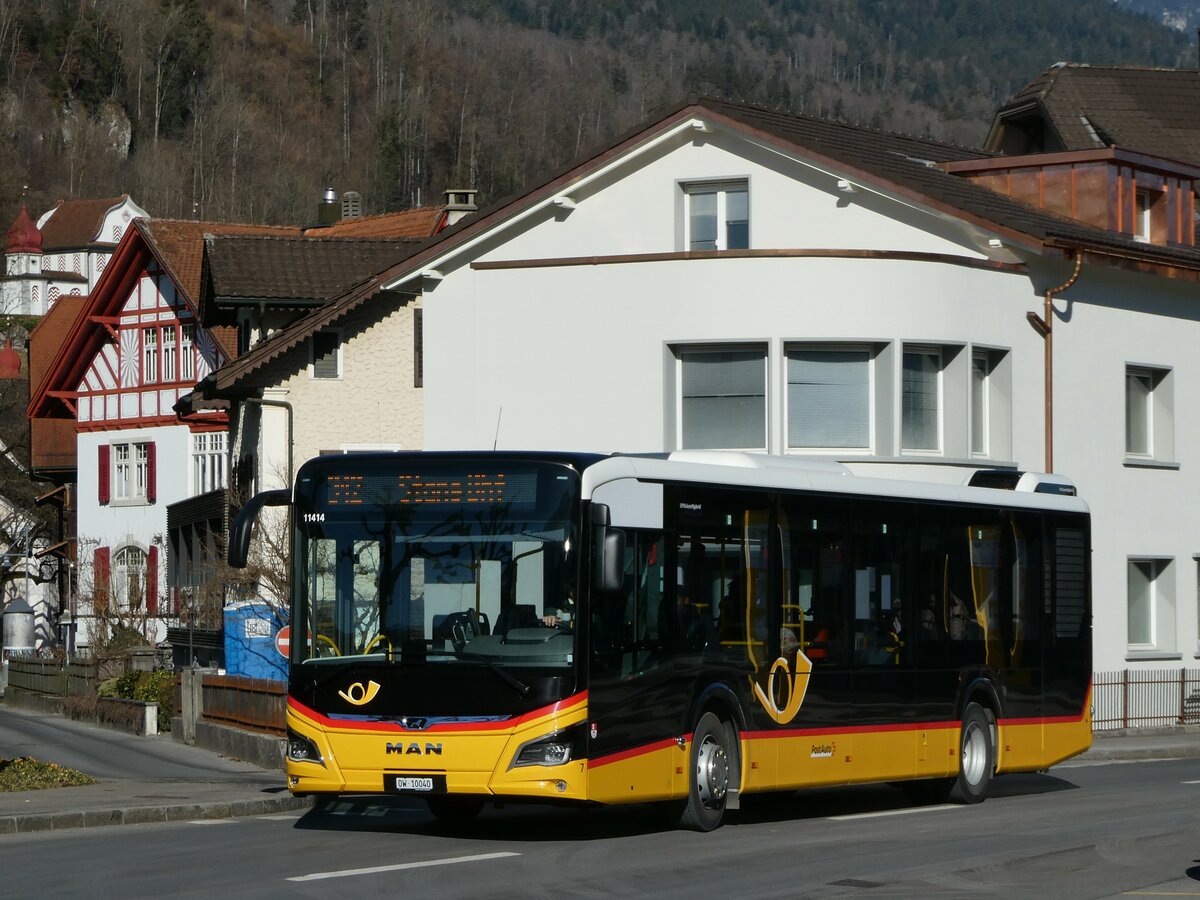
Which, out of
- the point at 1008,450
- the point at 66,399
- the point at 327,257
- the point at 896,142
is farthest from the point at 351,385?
the point at 66,399

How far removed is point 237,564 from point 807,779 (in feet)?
16.6

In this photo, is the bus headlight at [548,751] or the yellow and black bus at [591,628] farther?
the yellow and black bus at [591,628]

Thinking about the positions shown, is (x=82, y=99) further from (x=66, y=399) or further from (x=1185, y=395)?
(x=1185, y=395)

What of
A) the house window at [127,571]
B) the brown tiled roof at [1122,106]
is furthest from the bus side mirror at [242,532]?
the house window at [127,571]

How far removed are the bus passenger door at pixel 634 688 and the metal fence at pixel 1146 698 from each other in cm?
1765

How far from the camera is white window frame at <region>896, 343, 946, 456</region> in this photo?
1150 inches

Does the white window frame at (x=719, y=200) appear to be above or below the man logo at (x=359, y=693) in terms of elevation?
above

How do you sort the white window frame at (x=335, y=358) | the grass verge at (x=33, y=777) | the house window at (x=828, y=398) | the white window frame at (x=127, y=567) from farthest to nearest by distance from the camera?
the white window frame at (x=127, y=567)
the white window frame at (x=335, y=358)
the house window at (x=828, y=398)
the grass verge at (x=33, y=777)

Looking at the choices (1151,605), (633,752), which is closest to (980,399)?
(1151,605)

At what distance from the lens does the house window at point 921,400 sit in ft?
96.3

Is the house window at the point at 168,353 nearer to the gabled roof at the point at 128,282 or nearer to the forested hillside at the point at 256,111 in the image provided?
the gabled roof at the point at 128,282

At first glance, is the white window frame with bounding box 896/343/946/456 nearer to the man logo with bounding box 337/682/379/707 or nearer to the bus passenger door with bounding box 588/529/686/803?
the bus passenger door with bounding box 588/529/686/803

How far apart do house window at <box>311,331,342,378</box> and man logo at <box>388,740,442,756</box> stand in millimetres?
25904

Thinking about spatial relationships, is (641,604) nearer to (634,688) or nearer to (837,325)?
(634,688)
